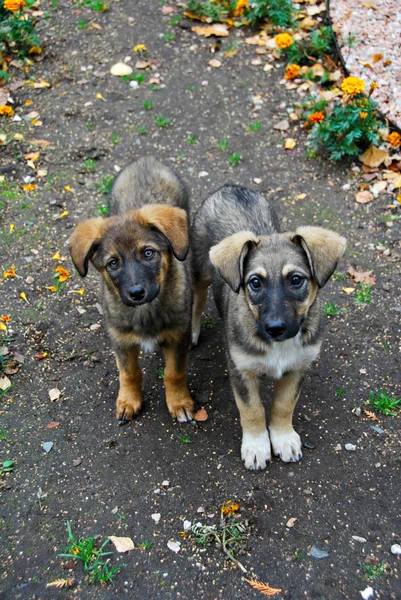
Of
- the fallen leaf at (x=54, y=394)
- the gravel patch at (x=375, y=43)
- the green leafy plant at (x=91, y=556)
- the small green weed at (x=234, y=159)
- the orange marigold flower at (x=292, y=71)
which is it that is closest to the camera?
the green leafy plant at (x=91, y=556)

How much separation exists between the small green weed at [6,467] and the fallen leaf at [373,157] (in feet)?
15.8

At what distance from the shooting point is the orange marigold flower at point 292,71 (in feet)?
26.7

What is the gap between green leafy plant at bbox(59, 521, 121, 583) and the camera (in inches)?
161

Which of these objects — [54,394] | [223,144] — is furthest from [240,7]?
[54,394]

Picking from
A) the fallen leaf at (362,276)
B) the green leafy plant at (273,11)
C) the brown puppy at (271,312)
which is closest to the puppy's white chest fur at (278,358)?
the brown puppy at (271,312)

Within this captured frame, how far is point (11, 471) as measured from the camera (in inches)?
188

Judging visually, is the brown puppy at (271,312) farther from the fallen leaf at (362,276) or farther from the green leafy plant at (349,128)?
the green leafy plant at (349,128)

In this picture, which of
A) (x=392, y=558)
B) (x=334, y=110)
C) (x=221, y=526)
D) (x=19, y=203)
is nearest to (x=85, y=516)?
(x=221, y=526)

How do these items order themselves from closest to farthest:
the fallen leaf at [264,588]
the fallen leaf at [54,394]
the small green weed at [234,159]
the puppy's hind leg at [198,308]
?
the fallen leaf at [264,588] → the fallen leaf at [54,394] → the puppy's hind leg at [198,308] → the small green weed at [234,159]

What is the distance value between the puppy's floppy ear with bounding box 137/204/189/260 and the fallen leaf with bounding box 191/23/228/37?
5331 millimetres

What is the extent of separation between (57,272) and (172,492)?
271 centimetres

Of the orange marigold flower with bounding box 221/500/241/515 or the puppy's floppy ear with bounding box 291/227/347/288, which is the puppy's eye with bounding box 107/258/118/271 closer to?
the puppy's floppy ear with bounding box 291/227/347/288

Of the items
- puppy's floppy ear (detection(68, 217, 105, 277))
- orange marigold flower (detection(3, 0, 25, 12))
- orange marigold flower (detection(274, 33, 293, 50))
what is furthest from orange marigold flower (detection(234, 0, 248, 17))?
puppy's floppy ear (detection(68, 217, 105, 277))

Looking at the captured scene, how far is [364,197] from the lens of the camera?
694 centimetres
